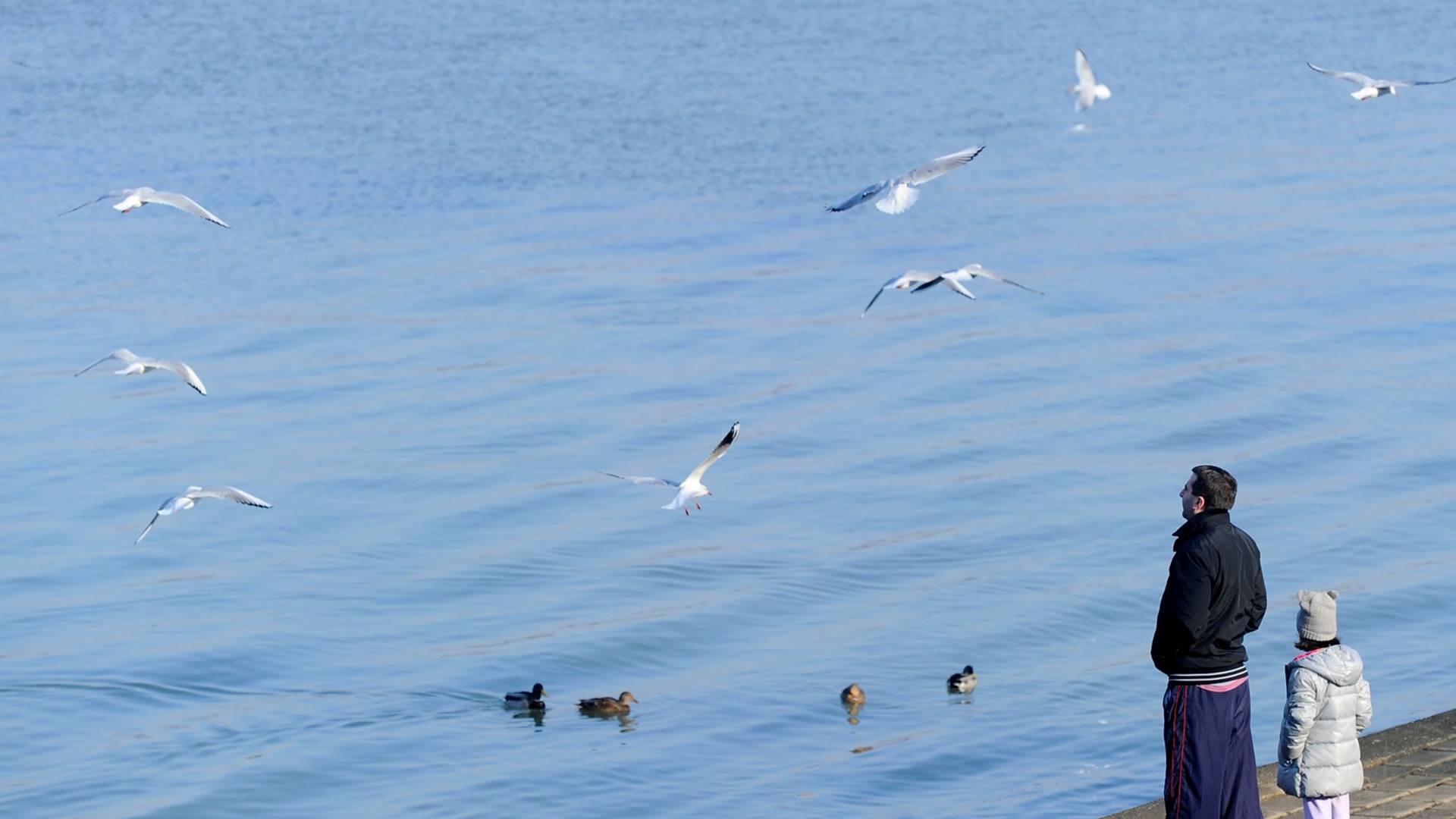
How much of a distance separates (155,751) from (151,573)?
4488mm

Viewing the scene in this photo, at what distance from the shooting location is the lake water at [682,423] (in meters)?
14.0

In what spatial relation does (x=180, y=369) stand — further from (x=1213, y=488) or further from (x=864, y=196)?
(x=1213, y=488)

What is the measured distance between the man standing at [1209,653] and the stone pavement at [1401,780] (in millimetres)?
1276

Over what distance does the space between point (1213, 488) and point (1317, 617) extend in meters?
0.65

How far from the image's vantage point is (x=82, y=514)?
1969 cm

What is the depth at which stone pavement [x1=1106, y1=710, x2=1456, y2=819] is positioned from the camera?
8734 millimetres

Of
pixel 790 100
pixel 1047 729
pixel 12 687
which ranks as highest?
pixel 790 100

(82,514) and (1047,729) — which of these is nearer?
(1047,729)

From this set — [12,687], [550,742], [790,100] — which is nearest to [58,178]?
[790,100]

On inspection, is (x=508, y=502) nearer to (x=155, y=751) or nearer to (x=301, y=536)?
(x=301, y=536)

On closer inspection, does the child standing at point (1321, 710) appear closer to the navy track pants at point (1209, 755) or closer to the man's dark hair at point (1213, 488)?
the navy track pants at point (1209, 755)

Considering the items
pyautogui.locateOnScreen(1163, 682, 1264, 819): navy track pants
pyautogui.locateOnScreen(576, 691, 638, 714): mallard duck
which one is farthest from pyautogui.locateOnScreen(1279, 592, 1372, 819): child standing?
pyautogui.locateOnScreen(576, 691, 638, 714): mallard duck

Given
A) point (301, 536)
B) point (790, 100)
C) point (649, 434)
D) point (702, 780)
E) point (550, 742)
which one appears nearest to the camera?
point (702, 780)

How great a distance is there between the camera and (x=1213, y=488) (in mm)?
7215
